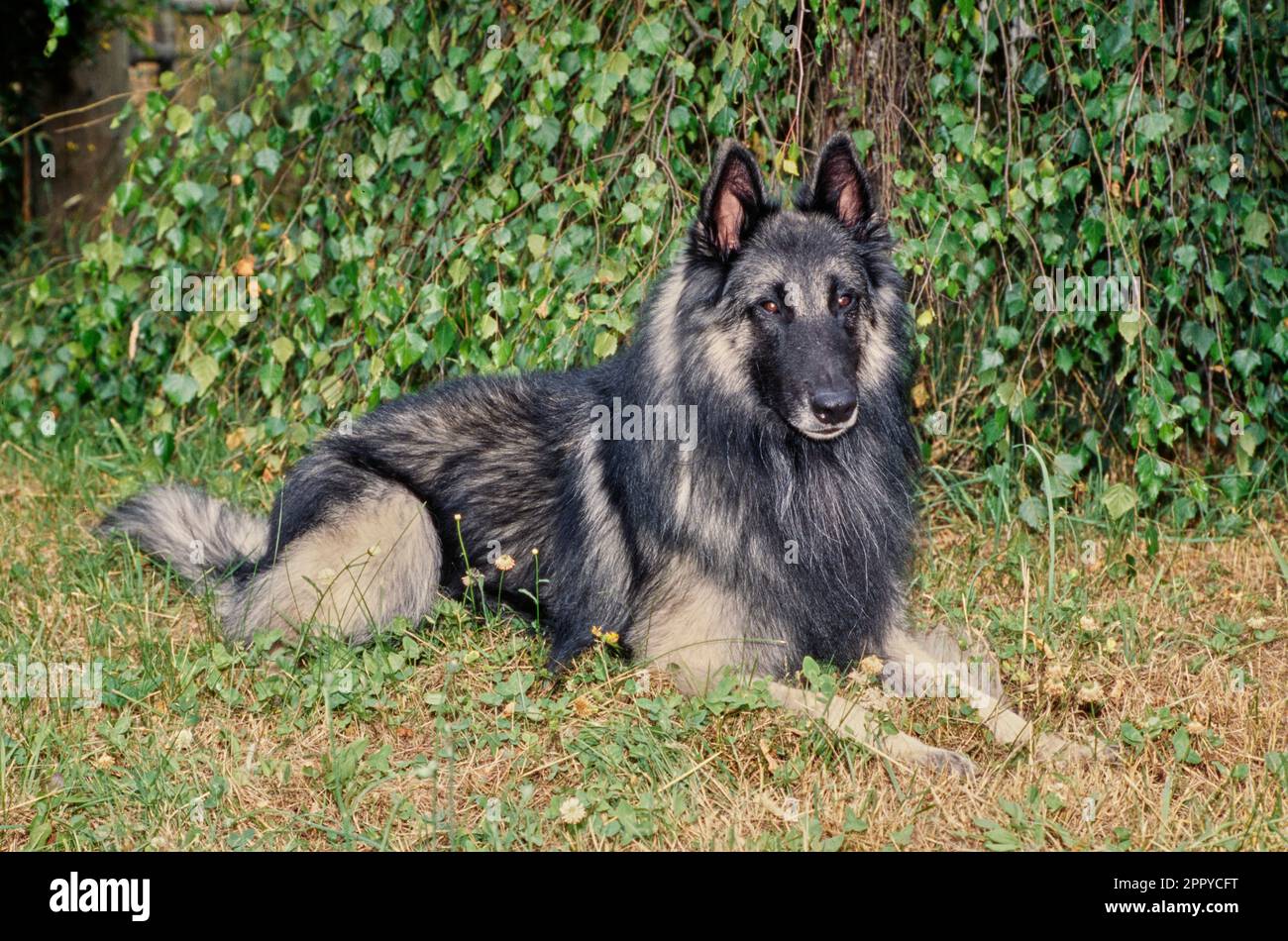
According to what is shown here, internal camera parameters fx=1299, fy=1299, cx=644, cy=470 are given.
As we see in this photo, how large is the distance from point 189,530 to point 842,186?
102 inches

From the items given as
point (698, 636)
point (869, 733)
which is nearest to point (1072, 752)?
point (869, 733)

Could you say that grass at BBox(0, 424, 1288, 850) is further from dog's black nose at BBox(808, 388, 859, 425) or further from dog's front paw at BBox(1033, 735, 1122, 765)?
dog's black nose at BBox(808, 388, 859, 425)

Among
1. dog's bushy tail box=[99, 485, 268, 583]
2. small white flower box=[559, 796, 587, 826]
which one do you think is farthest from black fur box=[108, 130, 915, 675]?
dog's bushy tail box=[99, 485, 268, 583]

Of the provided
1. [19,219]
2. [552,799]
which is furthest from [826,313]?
[19,219]

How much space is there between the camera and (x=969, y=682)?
3.72 meters

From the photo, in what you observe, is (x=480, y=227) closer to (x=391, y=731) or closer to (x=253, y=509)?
(x=253, y=509)

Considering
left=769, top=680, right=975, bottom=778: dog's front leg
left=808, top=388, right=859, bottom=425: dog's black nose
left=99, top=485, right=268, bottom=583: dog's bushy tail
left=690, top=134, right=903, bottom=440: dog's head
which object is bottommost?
left=769, top=680, right=975, bottom=778: dog's front leg

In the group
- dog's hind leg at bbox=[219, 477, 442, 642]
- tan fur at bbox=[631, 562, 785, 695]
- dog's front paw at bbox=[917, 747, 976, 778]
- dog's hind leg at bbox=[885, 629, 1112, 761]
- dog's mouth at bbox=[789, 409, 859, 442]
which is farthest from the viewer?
dog's hind leg at bbox=[219, 477, 442, 642]

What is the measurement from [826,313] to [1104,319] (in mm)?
1705

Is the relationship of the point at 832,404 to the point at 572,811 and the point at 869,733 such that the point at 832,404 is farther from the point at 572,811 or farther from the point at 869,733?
the point at 572,811

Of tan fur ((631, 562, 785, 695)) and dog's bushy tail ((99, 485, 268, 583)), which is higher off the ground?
dog's bushy tail ((99, 485, 268, 583))

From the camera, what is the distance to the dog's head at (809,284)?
11.7 ft

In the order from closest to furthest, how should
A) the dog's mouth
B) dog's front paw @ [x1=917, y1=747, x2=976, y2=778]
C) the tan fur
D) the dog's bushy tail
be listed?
1. dog's front paw @ [x1=917, y1=747, x2=976, y2=778]
2. the dog's mouth
3. the tan fur
4. the dog's bushy tail

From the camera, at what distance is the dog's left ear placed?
12.4ft
